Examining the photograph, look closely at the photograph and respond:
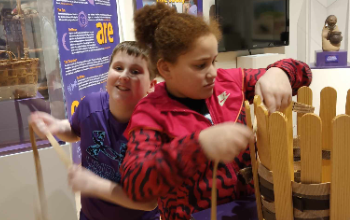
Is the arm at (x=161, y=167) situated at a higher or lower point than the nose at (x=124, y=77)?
lower

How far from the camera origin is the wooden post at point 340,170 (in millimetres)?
471

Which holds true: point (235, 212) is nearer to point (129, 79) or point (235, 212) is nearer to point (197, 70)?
point (197, 70)

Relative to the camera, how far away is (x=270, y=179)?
0.55m

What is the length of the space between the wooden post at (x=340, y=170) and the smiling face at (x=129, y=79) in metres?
0.62

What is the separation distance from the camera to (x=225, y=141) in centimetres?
48

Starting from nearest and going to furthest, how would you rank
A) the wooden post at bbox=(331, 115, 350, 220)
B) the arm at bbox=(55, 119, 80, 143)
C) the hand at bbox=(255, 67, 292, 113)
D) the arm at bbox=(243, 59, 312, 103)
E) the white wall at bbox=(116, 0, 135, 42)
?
1. the wooden post at bbox=(331, 115, 350, 220)
2. the hand at bbox=(255, 67, 292, 113)
3. the arm at bbox=(243, 59, 312, 103)
4. the arm at bbox=(55, 119, 80, 143)
5. the white wall at bbox=(116, 0, 135, 42)

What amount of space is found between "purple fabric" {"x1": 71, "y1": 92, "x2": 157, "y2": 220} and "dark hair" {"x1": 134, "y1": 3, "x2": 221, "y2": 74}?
0.36 metres

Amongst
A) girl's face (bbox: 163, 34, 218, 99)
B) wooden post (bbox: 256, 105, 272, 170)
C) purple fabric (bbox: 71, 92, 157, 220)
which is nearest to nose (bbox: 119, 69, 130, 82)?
purple fabric (bbox: 71, 92, 157, 220)

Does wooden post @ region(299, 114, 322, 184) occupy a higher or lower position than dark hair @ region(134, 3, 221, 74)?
lower

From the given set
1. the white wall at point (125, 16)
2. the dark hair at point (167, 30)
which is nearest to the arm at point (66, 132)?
the dark hair at point (167, 30)

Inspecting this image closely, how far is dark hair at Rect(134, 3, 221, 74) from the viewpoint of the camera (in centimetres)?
67

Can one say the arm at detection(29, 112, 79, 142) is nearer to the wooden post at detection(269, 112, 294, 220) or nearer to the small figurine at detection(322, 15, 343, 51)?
the wooden post at detection(269, 112, 294, 220)

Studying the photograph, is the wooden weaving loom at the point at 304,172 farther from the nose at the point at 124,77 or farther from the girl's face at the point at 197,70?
the nose at the point at 124,77

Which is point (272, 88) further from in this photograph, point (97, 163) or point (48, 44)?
point (48, 44)
